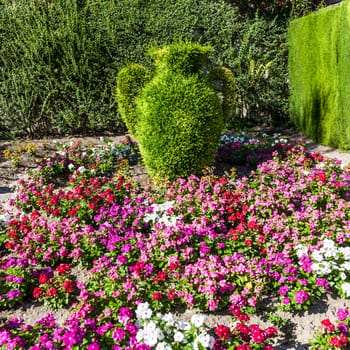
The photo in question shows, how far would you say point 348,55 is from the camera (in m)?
6.14

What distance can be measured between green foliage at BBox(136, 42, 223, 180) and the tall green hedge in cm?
291

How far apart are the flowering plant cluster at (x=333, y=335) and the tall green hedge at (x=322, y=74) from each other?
4.64 metres

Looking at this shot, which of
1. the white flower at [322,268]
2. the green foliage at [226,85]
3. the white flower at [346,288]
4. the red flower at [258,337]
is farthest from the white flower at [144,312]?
the green foliage at [226,85]

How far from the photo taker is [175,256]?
3219 mm

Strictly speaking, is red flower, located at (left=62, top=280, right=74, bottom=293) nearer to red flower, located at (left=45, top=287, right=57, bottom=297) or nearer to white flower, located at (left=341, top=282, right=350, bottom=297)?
red flower, located at (left=45, top=287, right=57, bottom=297)

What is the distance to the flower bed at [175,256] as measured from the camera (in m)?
2.45

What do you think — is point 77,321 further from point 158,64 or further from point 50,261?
point 158,64

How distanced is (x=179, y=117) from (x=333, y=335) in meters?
3.00

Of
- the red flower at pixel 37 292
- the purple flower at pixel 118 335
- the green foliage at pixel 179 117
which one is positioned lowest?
the red flower at pixel 37 292

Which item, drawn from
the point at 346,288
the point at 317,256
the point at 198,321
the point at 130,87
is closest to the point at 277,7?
the point at 130,87

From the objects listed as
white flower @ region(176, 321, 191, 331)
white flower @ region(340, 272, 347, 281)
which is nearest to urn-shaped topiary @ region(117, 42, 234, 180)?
white flower @ region(340, 272, 347, 281)

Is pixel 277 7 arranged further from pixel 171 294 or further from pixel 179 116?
pixel 171 294

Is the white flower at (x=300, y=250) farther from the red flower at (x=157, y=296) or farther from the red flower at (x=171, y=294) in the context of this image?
the red flower at (x=157, y=296)

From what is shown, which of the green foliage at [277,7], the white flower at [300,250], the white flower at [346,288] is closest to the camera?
the white flower at [346,288]
